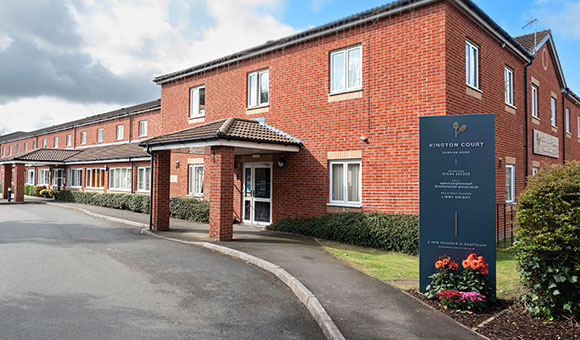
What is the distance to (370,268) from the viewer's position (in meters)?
7.59

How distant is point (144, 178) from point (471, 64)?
18.6 meters

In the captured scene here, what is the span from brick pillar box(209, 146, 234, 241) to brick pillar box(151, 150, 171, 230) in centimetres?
300

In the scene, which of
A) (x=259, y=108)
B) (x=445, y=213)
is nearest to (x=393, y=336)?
(x=445, y=213)

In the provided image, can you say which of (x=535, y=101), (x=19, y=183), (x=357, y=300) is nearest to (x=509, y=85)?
(x=535, y=101)

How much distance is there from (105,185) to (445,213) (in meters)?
25.9

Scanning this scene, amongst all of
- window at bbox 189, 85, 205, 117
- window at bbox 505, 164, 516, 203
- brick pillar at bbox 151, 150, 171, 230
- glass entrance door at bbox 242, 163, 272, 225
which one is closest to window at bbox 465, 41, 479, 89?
window at bbox 505, 164, 516, 203

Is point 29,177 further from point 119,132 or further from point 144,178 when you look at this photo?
point 144,178

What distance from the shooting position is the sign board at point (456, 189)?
5.51 metres

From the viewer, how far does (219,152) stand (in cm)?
1048

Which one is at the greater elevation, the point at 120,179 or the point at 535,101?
the point at 535,101

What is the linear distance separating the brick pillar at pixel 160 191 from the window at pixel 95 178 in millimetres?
16766

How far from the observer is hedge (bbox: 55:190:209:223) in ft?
50.2

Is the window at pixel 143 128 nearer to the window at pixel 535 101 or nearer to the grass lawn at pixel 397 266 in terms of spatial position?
the grass lawn at pixel 397 266

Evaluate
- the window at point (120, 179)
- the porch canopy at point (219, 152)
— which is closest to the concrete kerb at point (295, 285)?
the porch canopy at point (219, 152)
